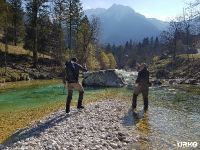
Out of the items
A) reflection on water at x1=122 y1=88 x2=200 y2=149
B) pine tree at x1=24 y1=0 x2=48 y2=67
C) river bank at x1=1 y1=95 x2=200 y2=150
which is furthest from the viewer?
pine tree at x1=24 y1=0 x2=48 y2=67

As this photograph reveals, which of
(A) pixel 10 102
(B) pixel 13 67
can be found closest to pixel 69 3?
(B) pixel 13 67

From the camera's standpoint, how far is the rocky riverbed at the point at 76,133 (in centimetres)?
1644

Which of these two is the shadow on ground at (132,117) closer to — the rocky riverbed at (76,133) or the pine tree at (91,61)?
the rocky riverbed at (76,133)

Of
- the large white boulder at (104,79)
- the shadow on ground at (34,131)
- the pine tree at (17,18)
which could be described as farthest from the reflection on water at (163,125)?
the pine tree at (17,18)

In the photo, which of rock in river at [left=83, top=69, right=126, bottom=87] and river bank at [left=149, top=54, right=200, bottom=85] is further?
river bank at [left=149, top=54, right=200, bottom=85]

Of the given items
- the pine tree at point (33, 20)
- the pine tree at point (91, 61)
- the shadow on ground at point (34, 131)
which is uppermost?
the pine tree at point (33, 20)

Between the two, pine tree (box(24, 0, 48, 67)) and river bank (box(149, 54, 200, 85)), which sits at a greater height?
pine tree (box(24, 0, 48, 67))

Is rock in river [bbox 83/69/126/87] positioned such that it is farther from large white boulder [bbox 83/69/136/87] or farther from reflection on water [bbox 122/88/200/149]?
reflection on water [bbox 122/88/200/149]

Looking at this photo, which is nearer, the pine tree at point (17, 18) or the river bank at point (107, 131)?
the river bank at point (107, 131)

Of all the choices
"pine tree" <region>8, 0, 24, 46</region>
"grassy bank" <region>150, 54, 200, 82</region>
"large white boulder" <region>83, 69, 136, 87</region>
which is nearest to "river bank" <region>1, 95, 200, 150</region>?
"large white boulder" <region>83, 69, 136, 87</region>

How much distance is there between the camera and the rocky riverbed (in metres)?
16.4

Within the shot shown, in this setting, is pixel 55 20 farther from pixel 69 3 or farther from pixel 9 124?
pixel 9 124

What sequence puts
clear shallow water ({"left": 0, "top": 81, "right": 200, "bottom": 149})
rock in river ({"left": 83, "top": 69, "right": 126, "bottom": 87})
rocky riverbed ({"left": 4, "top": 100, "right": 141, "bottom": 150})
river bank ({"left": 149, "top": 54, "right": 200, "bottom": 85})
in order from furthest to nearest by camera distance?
1. river bank ({"left": 149, "top": 54, "right": 200, "bottom": 85})
2. rock in river ({"left": 83, "top": 69, "right": 126, "bottom": 87})
3. clear shallow water ({"left": 0, "top": 81, "right": 200, "bottom": 149})
4. rocky riverbed ({"left": 4, "top": 100, "right": 141, "bottom": 150})

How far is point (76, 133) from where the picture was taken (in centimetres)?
1859
